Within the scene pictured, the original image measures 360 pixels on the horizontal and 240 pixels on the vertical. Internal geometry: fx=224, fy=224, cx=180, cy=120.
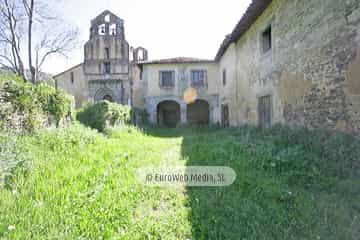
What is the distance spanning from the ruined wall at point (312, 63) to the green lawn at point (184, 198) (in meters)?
0.76

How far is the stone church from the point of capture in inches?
184

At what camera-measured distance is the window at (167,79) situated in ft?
61.2

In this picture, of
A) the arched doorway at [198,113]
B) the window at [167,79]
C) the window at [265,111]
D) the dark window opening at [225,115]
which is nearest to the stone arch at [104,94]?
the window at [167,79]

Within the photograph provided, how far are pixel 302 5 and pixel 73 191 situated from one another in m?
7.11

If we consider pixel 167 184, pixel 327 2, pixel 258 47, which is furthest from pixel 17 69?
pixel 327 2

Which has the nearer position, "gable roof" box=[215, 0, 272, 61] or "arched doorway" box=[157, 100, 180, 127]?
"gable roof" box=[215, 0, 272, 61]

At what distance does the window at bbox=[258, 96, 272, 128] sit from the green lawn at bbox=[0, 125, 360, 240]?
339 cm

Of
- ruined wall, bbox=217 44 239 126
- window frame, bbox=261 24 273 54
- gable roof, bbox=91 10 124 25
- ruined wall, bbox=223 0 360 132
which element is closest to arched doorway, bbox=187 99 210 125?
ruined wall, bbox=217 44 239 126

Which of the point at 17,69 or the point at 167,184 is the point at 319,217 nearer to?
the point at 167,184

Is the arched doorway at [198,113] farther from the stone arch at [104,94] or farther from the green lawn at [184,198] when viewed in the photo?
the green lawn at [184,198]

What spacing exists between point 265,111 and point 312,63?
352 cm

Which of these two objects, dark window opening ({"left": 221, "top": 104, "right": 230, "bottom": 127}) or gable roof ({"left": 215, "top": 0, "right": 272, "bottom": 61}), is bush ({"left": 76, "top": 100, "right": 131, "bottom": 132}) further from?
dark window opening ({"left": 221, "top": 104, "right": 230, "bottom": 127})

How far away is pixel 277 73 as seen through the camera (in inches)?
309

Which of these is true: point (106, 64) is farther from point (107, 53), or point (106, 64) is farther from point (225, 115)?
point (225, 115)
